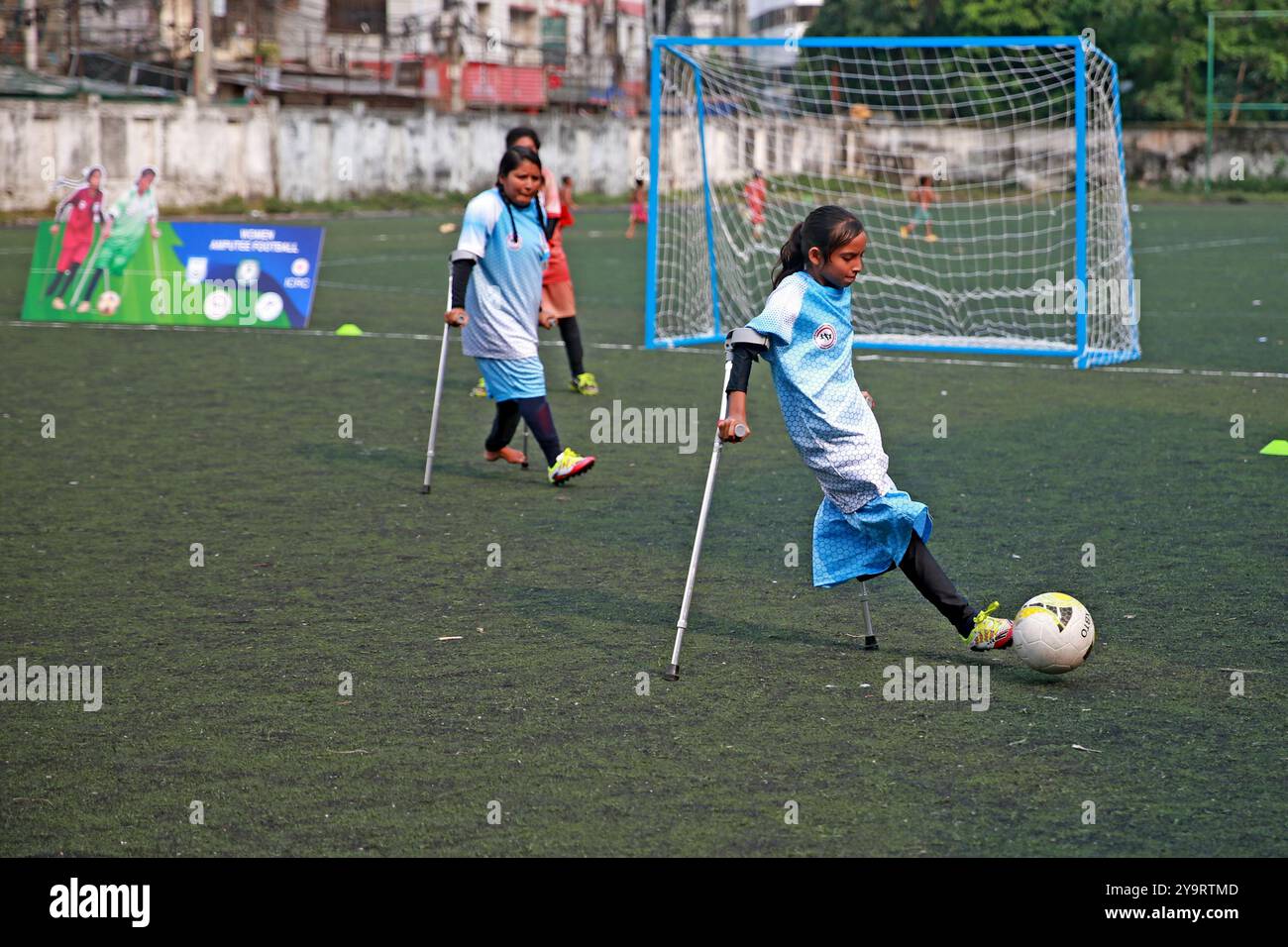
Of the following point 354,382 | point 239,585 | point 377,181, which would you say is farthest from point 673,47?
point 377,181

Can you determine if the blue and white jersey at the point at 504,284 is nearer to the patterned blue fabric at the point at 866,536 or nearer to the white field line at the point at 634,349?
the patterned blue fabric at the point at 866,536

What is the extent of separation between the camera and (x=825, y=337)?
215 inches

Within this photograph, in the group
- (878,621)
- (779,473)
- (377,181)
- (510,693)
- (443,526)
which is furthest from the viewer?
(377,181)

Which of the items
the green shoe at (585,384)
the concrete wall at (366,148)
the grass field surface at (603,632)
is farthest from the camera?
the concrete wall at (366,148)

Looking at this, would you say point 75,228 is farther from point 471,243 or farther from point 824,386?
point 824,386

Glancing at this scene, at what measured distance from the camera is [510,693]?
521cm

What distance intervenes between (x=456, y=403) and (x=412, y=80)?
118 feet

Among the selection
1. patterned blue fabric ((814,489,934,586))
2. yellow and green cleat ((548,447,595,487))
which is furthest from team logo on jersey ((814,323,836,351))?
yellow and green cleat ((548,447,595,487))

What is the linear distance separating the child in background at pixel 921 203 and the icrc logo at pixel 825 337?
766 inches

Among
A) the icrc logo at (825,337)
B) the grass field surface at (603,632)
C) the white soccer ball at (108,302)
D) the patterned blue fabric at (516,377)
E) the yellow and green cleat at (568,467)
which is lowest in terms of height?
the grass field surface at (603,632)

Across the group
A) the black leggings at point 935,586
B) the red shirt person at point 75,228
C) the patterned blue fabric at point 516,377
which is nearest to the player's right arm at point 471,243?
the patterned blue fabric at point 516,377

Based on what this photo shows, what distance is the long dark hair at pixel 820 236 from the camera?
5.32 metres

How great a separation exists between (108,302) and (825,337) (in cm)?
1131

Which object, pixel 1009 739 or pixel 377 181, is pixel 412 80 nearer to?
pixel 377 181
